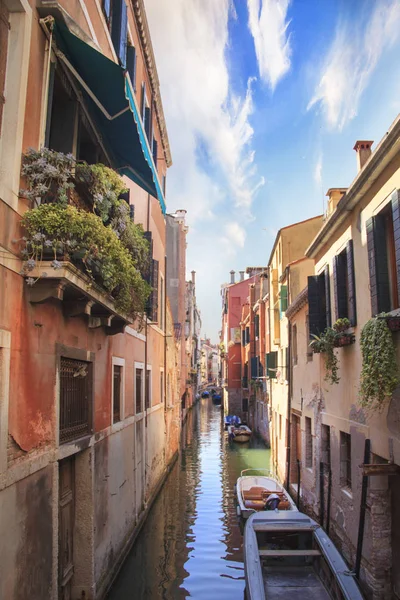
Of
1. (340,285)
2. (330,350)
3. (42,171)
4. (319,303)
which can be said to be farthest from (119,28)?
(330,350)

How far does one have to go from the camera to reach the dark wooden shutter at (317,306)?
33.0 ft

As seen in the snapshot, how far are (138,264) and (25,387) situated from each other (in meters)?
3.89

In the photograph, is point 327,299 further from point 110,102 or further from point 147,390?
point 147,390

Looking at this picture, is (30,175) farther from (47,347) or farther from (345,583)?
(345,583)

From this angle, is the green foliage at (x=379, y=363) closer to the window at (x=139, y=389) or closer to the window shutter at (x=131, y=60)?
the window at (x=139, y=389)

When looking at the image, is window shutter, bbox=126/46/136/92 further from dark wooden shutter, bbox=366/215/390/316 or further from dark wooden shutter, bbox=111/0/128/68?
dark wooden shutter, bbox=366/215/390/316

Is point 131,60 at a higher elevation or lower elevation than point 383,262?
higher

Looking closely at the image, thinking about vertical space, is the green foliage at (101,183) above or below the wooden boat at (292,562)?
above

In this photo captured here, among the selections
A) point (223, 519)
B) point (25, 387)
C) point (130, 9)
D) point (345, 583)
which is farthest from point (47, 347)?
point (223, 519)

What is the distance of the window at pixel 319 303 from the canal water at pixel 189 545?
504cm

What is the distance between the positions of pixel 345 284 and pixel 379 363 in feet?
9.51

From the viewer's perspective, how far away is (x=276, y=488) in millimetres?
14078

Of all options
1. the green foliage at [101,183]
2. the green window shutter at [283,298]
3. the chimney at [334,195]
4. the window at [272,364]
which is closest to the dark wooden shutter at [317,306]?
the chimney at [334,195]

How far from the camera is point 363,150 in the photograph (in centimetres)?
862
